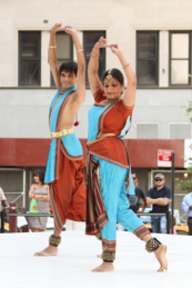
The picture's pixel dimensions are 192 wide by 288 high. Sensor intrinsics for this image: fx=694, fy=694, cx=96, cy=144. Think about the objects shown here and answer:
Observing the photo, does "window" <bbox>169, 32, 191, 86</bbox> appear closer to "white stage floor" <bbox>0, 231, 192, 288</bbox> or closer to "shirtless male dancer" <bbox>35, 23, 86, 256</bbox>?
"white stage floor" <bbox>0, 231, 192, 288</bbox>

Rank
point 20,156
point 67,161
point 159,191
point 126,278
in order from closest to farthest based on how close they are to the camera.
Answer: point 126,278 < point 67,161 < point 159,191 < point 20,156

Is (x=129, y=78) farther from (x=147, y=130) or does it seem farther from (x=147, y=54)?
(x=147, y=54)

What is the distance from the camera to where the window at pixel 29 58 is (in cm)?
2178

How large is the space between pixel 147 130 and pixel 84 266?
16.3m

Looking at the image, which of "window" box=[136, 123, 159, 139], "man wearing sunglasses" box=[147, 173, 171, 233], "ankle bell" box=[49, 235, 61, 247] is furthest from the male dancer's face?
"window" box=[136, 123, 159, 139]

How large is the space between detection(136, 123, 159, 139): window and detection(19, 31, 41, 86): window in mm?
3478

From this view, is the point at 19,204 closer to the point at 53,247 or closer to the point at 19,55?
the point at 19,55

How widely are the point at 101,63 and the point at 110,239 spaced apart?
17011 mm

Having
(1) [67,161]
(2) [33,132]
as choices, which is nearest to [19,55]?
(2) [33,132]

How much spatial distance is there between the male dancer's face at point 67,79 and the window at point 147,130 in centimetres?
1547

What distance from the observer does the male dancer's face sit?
Answer: 19.3ft

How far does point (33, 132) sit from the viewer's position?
21.7m

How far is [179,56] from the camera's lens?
21672 mm

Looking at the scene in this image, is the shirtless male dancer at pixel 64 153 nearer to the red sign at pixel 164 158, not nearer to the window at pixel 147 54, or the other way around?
the red sign at pixel 164 158
